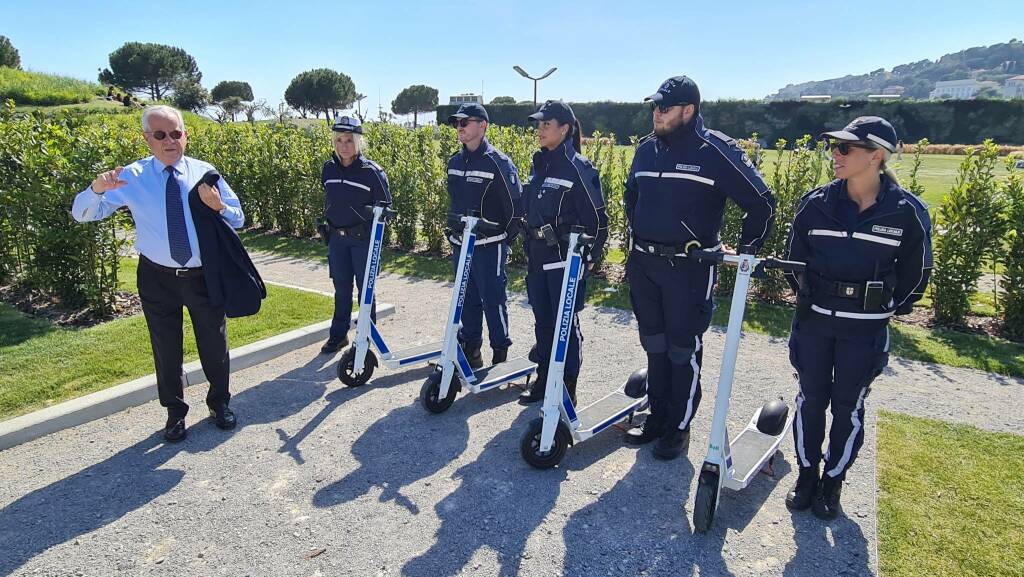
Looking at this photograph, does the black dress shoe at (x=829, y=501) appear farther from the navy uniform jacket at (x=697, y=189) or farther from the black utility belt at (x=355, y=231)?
the black utility belt at (x=355, y=231)

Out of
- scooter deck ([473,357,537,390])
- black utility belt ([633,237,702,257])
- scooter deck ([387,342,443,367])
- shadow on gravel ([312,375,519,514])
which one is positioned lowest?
shadow on gravel ([312,375,519,514])

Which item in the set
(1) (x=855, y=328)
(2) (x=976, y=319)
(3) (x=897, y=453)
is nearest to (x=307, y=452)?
(1) (x=855, y=328)

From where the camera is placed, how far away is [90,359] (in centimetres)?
540

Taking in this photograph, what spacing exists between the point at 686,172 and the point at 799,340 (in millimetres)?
1187

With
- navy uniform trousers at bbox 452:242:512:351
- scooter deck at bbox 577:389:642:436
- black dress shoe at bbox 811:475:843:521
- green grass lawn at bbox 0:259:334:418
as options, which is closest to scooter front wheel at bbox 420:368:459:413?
navy uniform trousers at bbox 452:242:512:351

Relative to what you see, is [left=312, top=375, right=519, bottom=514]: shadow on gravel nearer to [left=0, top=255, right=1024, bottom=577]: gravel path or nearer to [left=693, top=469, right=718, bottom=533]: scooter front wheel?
[left=0, top=255, right=1024, bottom=577]: gravel path

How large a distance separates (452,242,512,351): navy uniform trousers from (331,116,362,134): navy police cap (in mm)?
1427

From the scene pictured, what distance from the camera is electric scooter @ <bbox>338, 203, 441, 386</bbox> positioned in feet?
16.6

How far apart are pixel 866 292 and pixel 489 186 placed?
9.77ft

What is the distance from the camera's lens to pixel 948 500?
3.57 metres

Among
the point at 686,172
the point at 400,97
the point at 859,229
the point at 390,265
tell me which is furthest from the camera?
the point at 400,97

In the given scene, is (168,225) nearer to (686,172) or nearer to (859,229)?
(686,172)

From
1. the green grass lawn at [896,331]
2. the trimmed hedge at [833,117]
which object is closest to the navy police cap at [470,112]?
the green grass lawn at [896,331]

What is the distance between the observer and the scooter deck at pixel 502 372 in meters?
4.88
